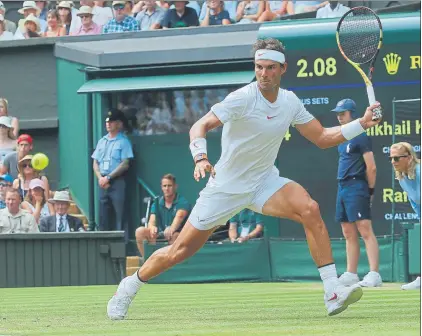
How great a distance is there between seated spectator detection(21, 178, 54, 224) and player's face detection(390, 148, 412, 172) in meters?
6.21

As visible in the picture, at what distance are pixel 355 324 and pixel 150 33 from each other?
12241 mm

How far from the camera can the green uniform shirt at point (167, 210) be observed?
17.7 m

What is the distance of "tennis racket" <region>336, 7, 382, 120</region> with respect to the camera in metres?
10.2

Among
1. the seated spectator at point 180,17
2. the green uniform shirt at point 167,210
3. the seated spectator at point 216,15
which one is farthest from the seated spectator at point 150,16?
the green uniform shirt at point 167,210

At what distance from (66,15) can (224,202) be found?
12.5 meters

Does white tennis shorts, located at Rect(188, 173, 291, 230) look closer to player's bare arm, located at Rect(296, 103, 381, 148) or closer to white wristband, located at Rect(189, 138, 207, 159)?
player's bare arm, located at Rect(296, 103, 381, 148)

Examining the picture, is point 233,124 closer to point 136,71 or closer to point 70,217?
point 70,217

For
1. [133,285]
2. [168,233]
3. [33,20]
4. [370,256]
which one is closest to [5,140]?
[33,20]

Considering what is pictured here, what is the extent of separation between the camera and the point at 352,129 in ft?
30.8

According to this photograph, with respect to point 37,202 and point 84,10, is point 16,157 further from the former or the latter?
point 84,10

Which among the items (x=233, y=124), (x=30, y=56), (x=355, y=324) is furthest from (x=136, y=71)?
(x=355, y=324)

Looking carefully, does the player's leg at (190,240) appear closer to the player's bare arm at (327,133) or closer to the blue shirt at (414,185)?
the player's bare arm at (327,133)

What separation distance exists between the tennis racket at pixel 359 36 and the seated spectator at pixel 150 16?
10073 millimetres

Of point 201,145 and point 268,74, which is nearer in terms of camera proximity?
point 201,145
